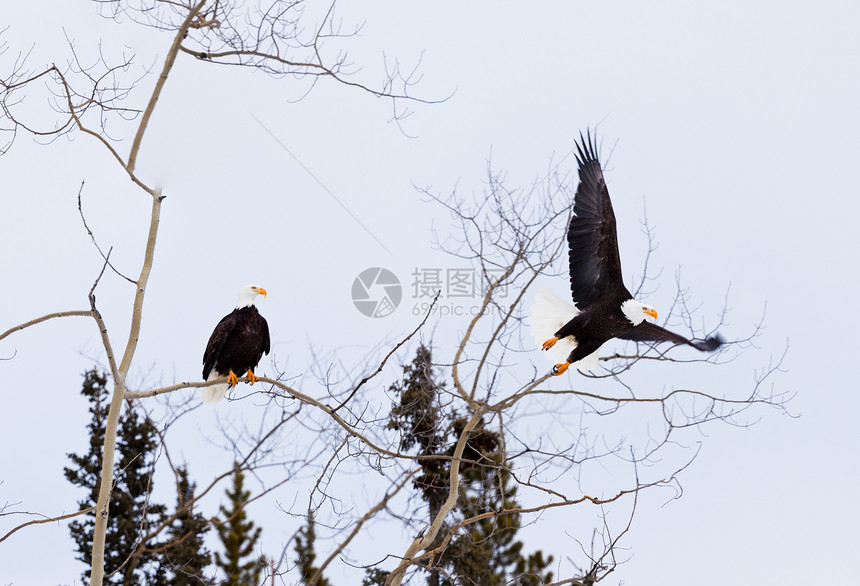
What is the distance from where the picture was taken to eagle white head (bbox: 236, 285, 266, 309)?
6.82 meters

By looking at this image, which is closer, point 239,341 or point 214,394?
point 239,341

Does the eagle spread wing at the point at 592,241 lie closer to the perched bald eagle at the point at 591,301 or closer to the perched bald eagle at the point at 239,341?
the perched bald eagle at the point at 591,301

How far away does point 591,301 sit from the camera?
6.96m

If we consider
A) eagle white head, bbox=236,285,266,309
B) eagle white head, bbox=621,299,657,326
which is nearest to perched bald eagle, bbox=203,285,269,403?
eagle white head, bbox=236,285,266,309

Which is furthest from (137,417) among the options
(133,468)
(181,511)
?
(181,511)

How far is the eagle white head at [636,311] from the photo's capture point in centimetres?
670

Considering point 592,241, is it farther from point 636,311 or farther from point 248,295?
point 248,295

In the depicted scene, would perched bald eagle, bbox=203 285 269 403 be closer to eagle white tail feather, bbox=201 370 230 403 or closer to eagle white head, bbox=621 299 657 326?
eagle white tail feather, bbox=201 370 230 403

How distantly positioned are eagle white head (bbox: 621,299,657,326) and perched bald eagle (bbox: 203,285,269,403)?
285cm

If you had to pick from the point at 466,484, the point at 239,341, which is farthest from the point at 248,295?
the point at 466,484

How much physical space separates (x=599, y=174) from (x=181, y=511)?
13.2ft

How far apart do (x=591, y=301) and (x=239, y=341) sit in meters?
2.81

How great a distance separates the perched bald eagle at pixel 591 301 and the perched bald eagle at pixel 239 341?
2.19 meters

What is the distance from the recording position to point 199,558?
10.8 meters
